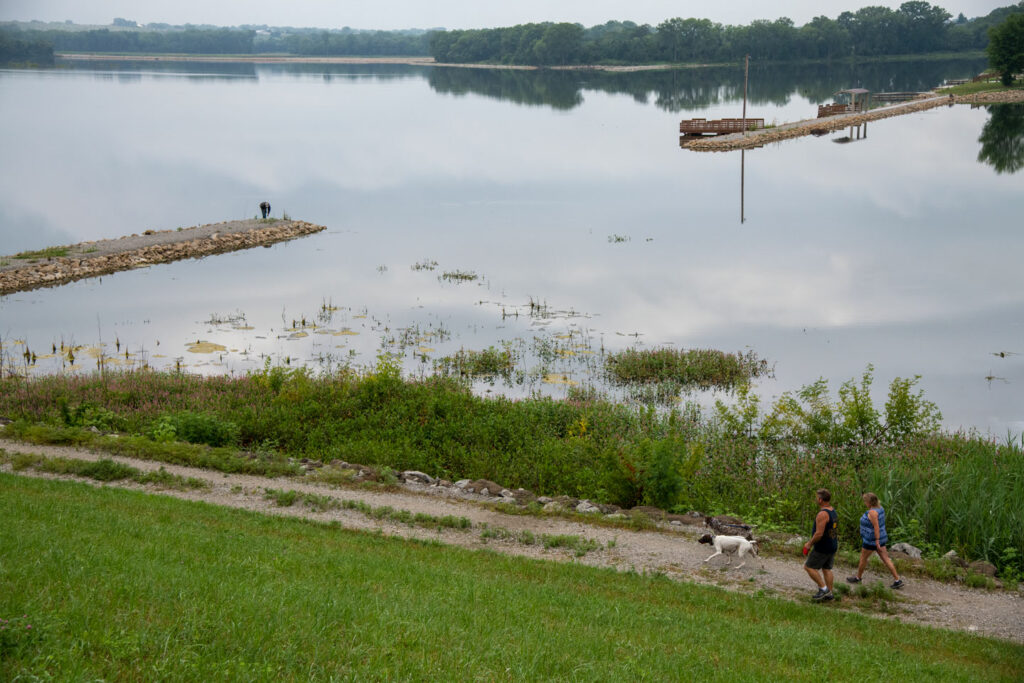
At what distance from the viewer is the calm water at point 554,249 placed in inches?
1235

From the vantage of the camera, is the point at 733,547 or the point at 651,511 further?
the point at 651,511

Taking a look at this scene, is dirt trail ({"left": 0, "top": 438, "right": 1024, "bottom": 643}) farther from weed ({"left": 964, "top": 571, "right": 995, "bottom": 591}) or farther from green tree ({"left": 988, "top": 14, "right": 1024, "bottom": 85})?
green tree ({"left": 988, "top": 14, "right": 1024, "bottom": 85})

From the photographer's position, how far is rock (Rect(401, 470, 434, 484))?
735 inches

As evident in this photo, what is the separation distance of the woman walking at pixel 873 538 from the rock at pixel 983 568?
5.12 ft

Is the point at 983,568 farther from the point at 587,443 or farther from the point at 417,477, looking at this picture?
the point at 417,477

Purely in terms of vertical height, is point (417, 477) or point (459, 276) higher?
point (417, 477)

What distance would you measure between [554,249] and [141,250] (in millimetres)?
21696

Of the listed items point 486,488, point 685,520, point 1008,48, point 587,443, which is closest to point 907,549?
point 685,520

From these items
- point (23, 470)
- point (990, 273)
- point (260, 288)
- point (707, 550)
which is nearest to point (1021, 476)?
point (707, 550)

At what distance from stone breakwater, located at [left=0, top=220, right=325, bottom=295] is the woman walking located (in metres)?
37.9

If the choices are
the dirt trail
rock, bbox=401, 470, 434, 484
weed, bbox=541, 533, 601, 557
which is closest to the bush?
the dirt trail

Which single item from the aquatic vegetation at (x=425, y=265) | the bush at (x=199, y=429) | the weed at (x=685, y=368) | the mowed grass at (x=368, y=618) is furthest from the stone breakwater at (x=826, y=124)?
the mowed grass at (x=368, y=618)

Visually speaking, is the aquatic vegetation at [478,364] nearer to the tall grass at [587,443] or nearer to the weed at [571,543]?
the tall grass at [587,443]

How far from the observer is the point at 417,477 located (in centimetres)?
1878
